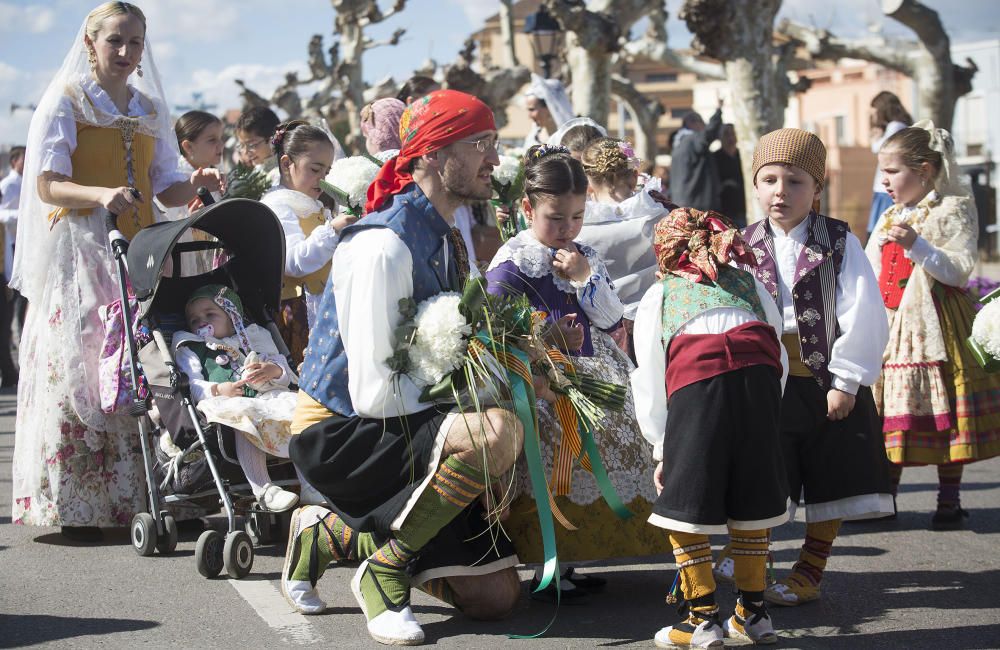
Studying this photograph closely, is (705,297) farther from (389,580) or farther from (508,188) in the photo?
(508,188)

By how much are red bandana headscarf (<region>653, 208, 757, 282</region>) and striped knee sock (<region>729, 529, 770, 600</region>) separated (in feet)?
2.90

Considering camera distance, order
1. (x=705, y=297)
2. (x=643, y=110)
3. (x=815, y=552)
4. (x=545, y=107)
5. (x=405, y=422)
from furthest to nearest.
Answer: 1. (x=643, y=110)
2. (x=545, y=107)
3. (x=815, y=552)
4. (x=405, y=422)
5. (x=705, y=297)

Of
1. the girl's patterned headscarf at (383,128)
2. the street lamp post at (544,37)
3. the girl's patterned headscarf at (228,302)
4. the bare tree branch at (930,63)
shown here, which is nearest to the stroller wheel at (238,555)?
the girl's patterned headscarf at (228,302)

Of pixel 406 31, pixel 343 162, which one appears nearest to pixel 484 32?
pixel 406 31

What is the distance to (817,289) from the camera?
4828 millimetres

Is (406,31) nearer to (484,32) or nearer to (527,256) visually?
(527,256)

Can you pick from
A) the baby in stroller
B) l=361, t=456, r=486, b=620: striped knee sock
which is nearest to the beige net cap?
l=361, t=456, r=486, b=620: striped knee sock

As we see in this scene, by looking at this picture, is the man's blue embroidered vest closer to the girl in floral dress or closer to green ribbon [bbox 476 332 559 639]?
green ribbon [bbox 476 332 559 639]

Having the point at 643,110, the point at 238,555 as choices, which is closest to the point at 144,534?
the point at 238,555

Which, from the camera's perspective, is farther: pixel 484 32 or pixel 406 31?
pixel 484 32

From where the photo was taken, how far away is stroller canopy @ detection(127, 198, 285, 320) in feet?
19.7

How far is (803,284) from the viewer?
4836mm

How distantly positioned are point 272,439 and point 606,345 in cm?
156

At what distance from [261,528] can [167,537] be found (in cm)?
53
